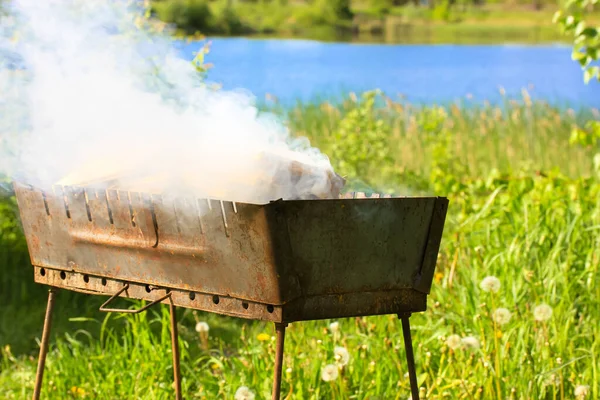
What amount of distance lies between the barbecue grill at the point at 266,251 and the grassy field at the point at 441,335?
2.14ft

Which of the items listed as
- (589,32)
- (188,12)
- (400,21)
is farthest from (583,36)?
(400,21)

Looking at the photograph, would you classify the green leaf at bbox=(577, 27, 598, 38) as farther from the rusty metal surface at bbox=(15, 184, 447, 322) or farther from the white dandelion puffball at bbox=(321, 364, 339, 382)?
the white dandelion puffball at bbox=(321, 364, 339, 382)

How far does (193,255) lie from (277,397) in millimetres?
477

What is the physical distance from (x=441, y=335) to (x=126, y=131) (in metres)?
1.50

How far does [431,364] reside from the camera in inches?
147

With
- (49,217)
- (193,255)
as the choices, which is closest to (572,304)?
(193,255)

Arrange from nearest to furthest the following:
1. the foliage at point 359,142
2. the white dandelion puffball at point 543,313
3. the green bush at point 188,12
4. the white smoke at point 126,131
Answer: the white smoke at point 126,131, the white dandelion puffball at point 543,313, the foliage at point 359,142, the green bush at point 188,12

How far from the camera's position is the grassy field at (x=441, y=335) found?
3463 millimetres

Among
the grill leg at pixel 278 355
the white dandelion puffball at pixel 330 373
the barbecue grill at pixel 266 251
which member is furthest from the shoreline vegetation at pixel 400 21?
the grill leg at pixel 278 355

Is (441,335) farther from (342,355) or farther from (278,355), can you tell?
(278,355)

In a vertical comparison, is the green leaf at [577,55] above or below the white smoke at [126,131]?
above

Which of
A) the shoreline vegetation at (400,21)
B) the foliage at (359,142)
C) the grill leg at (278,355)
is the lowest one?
the grill leg at (278,355)

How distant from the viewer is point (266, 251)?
2443mm

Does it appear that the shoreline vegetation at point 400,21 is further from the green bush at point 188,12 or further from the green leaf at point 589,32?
the green leaf at point 589,32
